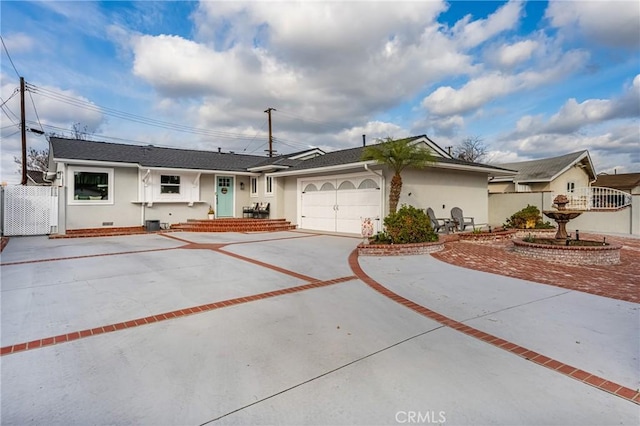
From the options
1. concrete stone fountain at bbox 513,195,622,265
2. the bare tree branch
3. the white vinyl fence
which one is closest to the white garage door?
concrete stone fountain at bbox 513,195,622,265

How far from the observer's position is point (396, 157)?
10.8 metres

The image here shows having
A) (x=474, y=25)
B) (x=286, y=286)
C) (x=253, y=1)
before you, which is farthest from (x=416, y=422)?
(x=474, y=25)

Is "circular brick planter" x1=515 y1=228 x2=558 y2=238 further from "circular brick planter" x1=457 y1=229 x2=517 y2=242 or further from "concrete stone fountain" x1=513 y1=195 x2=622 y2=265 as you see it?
"concrete stone fountain" x1=513 y1=195 x2=622 y2=265

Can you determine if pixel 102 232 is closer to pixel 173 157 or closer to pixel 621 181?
pixel 173 157

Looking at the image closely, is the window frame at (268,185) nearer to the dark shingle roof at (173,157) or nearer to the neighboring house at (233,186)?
the neighboring house at (233,186)

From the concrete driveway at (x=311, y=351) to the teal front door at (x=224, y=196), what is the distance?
11.7 m

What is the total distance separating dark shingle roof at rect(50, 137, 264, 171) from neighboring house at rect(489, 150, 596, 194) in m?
17.2

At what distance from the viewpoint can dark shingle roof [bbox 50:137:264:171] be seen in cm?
1437

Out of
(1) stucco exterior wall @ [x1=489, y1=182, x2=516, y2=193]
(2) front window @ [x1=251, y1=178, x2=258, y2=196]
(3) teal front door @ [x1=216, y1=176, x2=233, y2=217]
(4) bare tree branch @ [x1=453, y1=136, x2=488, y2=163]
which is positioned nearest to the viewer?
(3) teal front door @ [x1=216, y1=176, x2=233, y2=217]

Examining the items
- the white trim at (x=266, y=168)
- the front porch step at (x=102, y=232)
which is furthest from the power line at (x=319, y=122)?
the front porch step at (x=102, y=232)

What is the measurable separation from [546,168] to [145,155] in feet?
84.3

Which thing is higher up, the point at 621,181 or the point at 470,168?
the point at 621,181

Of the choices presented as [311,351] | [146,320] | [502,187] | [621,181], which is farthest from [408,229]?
[621,181]

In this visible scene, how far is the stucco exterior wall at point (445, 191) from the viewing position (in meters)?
12.6
